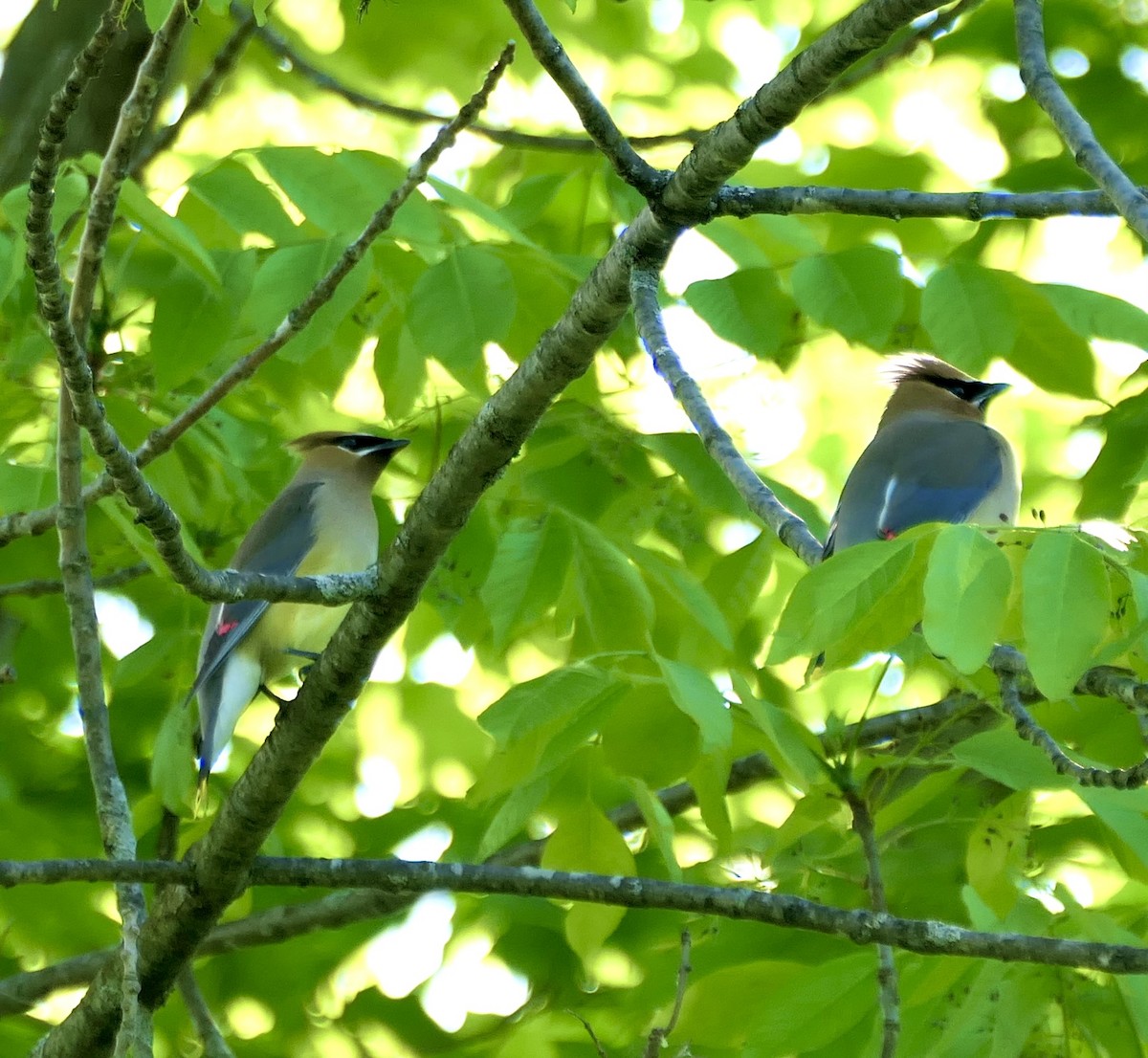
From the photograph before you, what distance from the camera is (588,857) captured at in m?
2.90

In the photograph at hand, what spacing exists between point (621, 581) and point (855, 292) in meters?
0.79

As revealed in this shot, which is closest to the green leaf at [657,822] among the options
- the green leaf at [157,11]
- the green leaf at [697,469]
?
the green leaf at [697,469]

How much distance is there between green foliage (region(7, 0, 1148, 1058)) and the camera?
8.71ft

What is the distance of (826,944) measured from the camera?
3393 mm

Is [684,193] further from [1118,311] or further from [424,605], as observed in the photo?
[424,605]

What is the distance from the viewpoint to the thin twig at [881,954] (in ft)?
7.73

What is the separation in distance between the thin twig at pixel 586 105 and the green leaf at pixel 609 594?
3.34 feet

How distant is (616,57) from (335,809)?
8.28 ft

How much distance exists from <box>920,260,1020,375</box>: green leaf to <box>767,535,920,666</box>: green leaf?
4.09ft

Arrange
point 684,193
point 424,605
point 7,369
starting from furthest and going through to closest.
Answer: point 424,605 → point 7,369 → point 684,193

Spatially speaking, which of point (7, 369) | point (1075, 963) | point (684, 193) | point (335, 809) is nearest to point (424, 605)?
point (335, 809)

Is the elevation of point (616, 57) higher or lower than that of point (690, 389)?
higher

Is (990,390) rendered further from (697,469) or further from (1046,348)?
(697,469)

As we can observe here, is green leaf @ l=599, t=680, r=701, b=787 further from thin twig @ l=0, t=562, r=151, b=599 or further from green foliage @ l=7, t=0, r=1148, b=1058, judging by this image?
thin twig @ l=0, t=562, r=151, b=599
